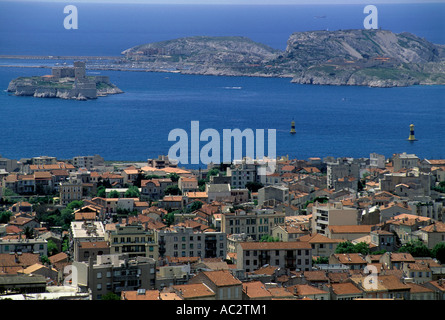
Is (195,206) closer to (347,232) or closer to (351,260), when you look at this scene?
(347,232)

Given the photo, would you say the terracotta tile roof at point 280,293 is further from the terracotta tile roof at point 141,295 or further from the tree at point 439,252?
the tree at point 439,252

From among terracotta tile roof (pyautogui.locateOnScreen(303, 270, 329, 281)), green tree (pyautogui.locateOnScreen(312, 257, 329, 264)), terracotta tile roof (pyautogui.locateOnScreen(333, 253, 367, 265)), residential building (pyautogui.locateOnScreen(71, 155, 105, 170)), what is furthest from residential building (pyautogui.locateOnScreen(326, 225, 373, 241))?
residential building (pyautogui.locateOnScreen(71, 155, 105, 170))

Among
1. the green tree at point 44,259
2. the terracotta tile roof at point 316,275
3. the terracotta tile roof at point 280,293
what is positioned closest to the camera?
the terracotta tile roof at point 280,293

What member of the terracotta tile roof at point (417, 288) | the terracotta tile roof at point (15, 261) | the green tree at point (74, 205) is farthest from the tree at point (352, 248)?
the green tree at point (74, 205)

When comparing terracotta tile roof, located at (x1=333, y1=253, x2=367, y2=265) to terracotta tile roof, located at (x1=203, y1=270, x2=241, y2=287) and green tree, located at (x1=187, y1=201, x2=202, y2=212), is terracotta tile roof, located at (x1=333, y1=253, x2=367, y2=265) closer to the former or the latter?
terracotta tile roof, located at (x1=203, y1=270, x2=241, y2=287)

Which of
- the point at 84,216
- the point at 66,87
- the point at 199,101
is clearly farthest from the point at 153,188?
the point at 66,87
